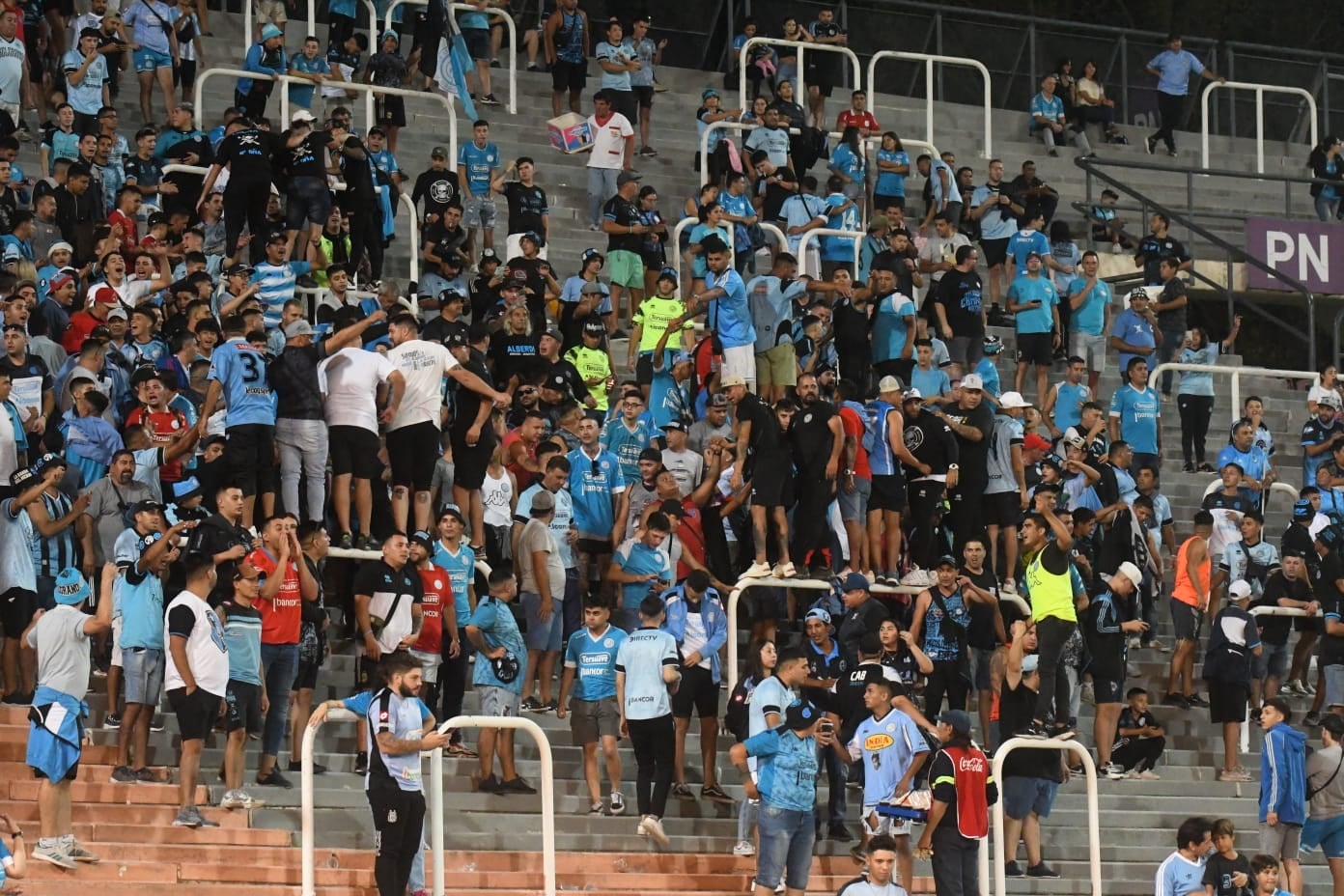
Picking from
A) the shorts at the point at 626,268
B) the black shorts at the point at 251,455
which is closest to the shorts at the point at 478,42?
the shorts at the point at 626,268

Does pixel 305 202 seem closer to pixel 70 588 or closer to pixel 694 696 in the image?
pixel 70 588

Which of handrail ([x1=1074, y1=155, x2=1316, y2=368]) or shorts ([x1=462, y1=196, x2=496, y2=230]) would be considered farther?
handrail ([x1=1074, y1=155, x2=1316, y2=368])

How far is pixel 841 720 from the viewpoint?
1820cm

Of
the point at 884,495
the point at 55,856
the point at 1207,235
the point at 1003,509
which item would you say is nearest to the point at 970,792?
the point at 884,495

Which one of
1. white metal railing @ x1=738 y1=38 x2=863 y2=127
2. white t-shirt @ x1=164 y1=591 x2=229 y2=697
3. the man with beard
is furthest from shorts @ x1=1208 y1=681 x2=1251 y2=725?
white metal railing @ x1=738 y1=38 x2=863 y2=127

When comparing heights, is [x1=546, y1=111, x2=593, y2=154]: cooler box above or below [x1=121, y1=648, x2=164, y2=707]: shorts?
above

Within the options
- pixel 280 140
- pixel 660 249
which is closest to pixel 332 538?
pixel 280 140

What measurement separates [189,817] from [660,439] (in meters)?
6.50

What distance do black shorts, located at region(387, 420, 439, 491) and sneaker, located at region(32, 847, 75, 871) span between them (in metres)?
4.80

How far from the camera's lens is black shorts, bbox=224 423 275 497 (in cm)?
1845

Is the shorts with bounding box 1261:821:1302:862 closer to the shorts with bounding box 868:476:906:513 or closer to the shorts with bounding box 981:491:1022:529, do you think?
the shorts with bounding box 981:491:1022:529

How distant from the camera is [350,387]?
1908 centimetres

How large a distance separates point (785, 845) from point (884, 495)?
4903mm

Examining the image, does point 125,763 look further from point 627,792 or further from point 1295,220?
point 1295,220
